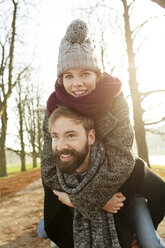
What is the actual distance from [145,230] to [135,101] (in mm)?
8485

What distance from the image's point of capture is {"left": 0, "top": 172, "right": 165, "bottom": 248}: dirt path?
3997mm

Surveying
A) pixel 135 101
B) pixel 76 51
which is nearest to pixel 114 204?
pixel 76 51

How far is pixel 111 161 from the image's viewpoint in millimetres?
1873

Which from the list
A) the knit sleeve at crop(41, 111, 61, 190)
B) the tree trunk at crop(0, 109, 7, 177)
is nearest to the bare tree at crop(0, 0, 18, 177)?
the tree trunk at crop(0, 109, 7, 177)

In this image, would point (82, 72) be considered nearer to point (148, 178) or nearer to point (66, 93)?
point (66, 93)

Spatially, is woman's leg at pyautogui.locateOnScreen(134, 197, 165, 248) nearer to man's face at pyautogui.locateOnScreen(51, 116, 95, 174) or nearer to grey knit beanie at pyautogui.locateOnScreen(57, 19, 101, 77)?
man's face at pyautogui.locateOnScreen(51, 116, 95, 174)

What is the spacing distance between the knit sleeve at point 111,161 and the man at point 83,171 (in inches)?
2.7

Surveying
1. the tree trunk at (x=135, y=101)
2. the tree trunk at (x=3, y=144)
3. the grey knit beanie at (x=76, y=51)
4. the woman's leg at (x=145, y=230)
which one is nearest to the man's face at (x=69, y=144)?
the grey knit beanie at (x=76, y=51)

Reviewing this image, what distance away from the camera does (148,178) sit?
2.03 metres

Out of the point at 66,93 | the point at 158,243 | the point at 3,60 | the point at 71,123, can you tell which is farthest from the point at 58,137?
the point at 3,60

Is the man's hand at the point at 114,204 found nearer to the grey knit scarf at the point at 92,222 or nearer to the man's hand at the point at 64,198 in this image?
the grey knit scarf at the point at 92,222

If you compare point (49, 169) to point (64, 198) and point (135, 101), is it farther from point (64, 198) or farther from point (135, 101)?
point (135, 101)

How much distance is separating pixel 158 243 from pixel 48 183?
3.85ft

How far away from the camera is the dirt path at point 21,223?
3997 millimetres
